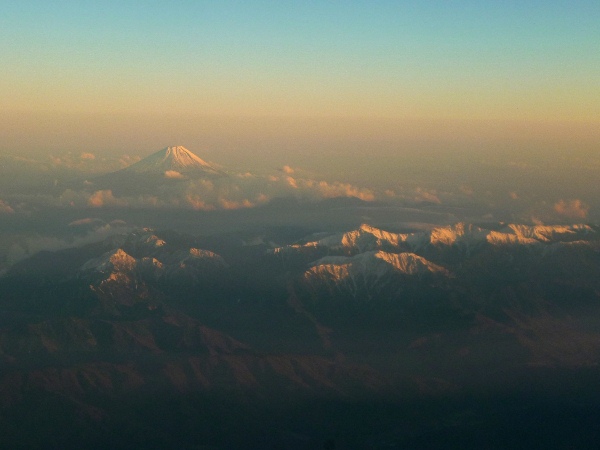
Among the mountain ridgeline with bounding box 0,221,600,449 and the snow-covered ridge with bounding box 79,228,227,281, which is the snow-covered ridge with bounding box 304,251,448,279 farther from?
the snow-covered ridge with bounding box 79,228,227,281

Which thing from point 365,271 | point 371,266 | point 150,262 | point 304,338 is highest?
point 371,266

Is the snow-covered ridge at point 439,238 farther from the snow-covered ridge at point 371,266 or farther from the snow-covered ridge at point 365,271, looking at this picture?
the snow-covered ridge at point 365,271

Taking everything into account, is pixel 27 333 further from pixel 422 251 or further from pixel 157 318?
pixel 422 251

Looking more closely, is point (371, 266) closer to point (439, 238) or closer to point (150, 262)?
point (439, 238)

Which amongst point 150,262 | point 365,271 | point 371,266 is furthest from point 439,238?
point 150,262

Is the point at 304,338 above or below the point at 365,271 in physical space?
below

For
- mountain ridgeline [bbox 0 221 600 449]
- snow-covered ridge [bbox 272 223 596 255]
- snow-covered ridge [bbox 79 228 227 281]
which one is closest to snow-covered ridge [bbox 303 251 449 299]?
mountain ridgeline [bbox 0 221 600 449]

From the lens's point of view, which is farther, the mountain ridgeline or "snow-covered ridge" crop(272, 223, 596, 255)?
"snow-covered ridge" crop(272, 223, 596, 255)

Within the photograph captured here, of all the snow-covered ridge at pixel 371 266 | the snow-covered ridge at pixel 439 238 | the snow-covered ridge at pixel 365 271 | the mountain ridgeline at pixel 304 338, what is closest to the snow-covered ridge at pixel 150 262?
the mountain ridgeline at pixel 304 338

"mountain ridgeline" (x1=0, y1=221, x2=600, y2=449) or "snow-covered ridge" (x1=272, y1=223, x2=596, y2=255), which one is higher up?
"snow-covered ridge" (x1=272, y1=223, x2=596, y2=255)

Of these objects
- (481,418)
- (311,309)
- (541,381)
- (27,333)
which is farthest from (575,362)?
(27,333)
